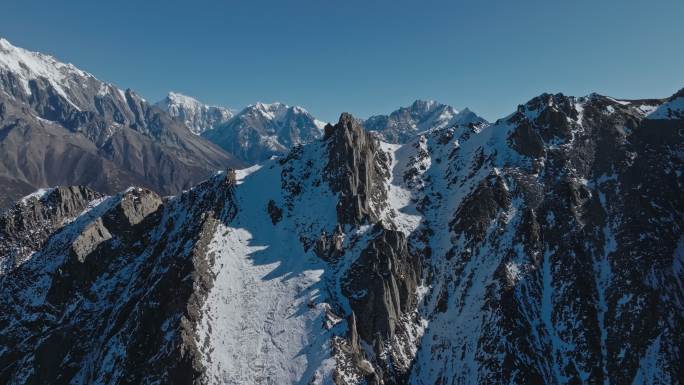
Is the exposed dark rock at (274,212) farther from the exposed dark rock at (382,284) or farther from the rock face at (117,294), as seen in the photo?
the exposed dark rock at (382,284)

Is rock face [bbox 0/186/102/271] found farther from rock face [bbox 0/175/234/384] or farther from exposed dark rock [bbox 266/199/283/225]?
A: exposed dark rock [bbox 266/199/283/225]

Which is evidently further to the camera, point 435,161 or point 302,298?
point 435,161

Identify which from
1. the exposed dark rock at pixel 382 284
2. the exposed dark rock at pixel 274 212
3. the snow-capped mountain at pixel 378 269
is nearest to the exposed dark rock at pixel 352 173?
the snow-capped mountain at pixel 378 269

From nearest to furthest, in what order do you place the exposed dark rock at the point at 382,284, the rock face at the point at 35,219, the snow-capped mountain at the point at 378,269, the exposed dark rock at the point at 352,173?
the snow-capped mountain at the point at 378,269
the exposed dark rock at the point at 382,284
the exposed dark rock at the point at 352,173
the rock face at the point at 35,219

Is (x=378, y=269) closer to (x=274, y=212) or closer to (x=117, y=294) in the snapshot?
(x=274, y=212)

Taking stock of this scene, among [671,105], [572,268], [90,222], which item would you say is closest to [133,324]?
[90,222]

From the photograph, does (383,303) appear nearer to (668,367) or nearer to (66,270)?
(668,367)

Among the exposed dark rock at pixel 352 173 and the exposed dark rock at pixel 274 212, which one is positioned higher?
the exposed dark rock at pixel 352 173

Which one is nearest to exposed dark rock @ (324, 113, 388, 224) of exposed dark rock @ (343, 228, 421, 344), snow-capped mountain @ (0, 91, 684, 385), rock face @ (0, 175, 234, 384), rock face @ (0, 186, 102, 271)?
snow-capped mountain @ (0, 91, 684, 385)

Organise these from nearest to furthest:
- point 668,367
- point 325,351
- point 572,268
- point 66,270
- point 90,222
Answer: point 668,367 < point 325,351 < point 572,268 < point 66,270 < point 90,222
